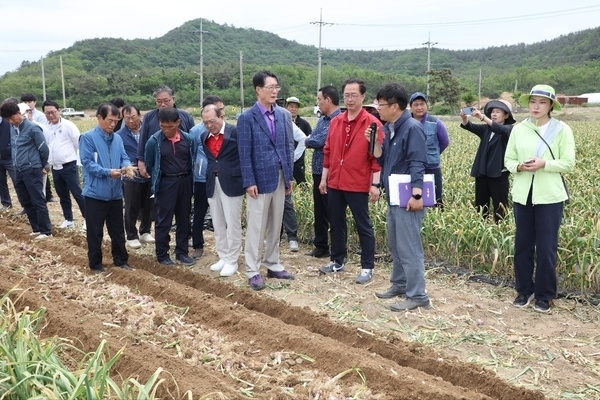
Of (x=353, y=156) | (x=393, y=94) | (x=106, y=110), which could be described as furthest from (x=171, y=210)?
(x=393, y=94)

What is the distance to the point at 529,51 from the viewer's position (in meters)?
85.6

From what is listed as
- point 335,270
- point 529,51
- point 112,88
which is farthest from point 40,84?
point 529,51

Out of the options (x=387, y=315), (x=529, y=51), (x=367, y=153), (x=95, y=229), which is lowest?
(x=387, y=315)

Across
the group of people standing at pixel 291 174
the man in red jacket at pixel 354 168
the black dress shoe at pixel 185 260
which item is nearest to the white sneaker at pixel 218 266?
the group of people standing at pixel 291 174

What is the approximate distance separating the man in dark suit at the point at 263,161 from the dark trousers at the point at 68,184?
3545mm

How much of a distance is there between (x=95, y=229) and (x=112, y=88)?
50071 mm

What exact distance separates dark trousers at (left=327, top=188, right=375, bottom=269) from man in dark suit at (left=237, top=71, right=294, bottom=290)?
1.71 feet

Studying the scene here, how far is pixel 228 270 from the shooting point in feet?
19.7

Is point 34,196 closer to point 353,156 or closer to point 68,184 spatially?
point 68,184

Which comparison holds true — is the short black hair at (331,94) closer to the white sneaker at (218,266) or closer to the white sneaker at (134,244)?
the white sneaker at (218,266)

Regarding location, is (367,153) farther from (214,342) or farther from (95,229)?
(95,229)

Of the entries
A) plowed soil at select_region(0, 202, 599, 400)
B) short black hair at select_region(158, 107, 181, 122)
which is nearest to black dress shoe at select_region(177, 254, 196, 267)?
plowed soil at select_region(0, 202, 599, 400)

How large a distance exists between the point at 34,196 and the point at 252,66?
57053 millimetres

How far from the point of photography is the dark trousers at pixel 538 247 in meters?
4.74
